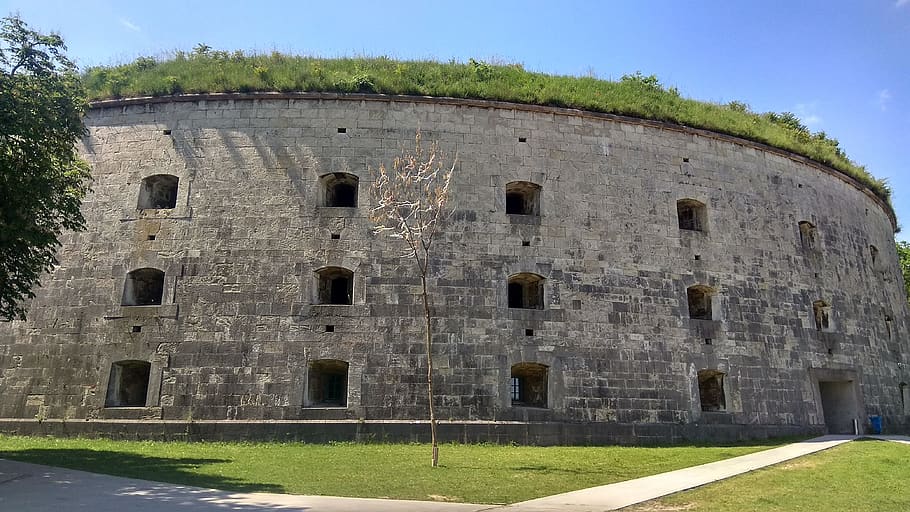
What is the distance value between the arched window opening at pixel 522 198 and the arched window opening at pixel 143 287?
8970mm

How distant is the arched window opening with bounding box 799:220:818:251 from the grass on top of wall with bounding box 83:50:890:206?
90.7 inches

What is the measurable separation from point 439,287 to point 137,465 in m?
7.07

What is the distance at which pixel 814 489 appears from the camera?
26.0 feet

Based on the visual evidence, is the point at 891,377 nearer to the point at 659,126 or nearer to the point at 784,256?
the point at 784,256

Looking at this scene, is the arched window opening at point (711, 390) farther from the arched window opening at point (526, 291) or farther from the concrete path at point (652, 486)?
the arched window opening at point (526, 291)

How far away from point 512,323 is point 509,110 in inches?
228

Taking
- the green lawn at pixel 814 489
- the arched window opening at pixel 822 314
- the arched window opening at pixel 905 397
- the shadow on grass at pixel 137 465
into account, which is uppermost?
the arched window opening at pixel 822 314

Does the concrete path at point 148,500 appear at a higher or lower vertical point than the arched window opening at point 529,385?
lower

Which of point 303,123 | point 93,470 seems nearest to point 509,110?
point 303,123

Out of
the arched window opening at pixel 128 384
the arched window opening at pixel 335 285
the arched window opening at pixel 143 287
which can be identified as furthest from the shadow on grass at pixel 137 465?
the arched window opening at pixel 335 285

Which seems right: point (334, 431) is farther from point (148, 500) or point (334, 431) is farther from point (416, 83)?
point (416, 83)

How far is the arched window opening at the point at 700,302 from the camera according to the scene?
1560cm

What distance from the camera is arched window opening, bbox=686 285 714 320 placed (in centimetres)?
1560

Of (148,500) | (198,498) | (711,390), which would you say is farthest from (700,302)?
(148,500)
